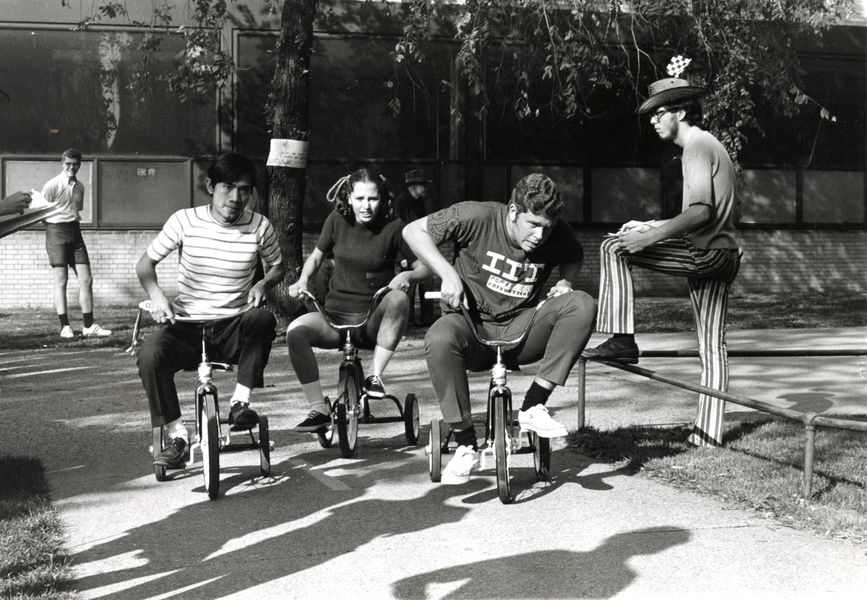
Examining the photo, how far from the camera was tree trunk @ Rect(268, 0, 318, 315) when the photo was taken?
13828mm

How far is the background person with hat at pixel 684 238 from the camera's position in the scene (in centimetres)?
701

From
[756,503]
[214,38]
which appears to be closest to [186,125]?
[214,38]

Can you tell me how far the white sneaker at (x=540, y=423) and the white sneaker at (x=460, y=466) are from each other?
304 millimetres

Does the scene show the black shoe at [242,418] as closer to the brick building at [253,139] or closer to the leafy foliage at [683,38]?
the leafy foliage at [683,38]

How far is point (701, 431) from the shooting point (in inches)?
293

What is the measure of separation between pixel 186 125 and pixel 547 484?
49.0ft

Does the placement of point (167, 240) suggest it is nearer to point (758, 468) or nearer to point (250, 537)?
point (250, 537)

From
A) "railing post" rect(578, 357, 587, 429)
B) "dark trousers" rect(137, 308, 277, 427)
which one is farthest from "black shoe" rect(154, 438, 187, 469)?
"railing post" rect(578, 357, 587, 429)

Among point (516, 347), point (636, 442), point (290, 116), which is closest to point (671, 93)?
point (516, 347)

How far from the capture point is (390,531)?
550 centimetres

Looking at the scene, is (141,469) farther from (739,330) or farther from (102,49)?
(102,49)

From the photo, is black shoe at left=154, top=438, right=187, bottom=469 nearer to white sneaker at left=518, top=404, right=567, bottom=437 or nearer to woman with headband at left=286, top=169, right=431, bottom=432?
woman with headband at left=286, top=169, right=431, bottom=432

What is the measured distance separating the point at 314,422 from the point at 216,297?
41.8 inches

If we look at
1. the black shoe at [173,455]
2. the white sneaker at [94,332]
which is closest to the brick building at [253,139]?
the white sneaker at [94,332]
